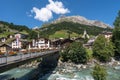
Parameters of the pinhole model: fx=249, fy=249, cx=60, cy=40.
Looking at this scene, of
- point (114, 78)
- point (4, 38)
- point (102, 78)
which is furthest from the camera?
point (4, 38)

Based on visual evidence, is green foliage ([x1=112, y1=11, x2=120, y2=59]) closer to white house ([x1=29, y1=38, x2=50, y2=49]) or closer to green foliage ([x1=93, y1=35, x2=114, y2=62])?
green foliage ([x1=93, y1=35, x2=114, y2=62])

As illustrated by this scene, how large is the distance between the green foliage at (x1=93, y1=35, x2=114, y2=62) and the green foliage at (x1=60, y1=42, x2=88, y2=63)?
6.47 metres

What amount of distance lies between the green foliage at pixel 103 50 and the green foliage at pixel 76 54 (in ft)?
21.2

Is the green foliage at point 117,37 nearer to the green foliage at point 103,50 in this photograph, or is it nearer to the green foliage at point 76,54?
the green foliage at point 103,50

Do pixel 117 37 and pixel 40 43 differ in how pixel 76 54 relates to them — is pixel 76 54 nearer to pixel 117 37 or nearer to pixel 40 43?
pixel 117 37

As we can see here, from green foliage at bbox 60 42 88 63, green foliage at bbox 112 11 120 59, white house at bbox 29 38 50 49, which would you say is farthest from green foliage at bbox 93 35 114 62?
white house at bbox 29 38 50 49

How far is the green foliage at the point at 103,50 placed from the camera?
88.7m

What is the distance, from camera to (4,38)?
168 metres

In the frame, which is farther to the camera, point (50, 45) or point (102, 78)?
point (50, 45)

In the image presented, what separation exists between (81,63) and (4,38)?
9588cm

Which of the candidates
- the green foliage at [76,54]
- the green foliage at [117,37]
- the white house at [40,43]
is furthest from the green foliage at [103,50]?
the white house at [40,43]

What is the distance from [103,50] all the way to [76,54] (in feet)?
36.4

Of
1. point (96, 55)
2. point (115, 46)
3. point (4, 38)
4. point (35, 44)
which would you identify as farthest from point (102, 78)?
point (4, 38)

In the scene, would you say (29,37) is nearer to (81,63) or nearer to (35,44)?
(35,44)
